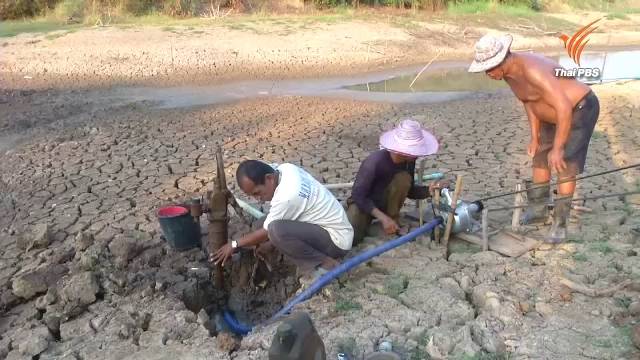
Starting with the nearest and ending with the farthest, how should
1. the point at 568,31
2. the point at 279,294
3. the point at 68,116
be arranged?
the point at 279,294 → the point at 68,116 → the point at 568,31

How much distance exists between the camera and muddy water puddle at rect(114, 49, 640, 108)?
9.67 m

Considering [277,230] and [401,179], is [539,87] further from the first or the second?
[277,230]

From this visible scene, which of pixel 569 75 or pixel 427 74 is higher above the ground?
pixel 569 75

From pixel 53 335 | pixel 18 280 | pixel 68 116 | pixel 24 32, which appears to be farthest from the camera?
pixel 24 32

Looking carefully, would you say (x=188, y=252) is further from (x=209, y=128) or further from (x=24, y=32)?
(x=24, y=32)

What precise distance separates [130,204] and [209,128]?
2.50 m

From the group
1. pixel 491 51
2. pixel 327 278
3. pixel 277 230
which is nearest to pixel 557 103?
pixel 491 51

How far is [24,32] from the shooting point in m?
13.5

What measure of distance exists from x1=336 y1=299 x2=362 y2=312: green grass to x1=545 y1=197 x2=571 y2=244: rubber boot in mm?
Result: 1492

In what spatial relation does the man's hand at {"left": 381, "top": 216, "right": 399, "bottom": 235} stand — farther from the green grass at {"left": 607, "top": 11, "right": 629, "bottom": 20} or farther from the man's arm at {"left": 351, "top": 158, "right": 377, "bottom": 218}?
the green grass at {"left": 607, "top": 11, "right": 629, "bottom": 20}

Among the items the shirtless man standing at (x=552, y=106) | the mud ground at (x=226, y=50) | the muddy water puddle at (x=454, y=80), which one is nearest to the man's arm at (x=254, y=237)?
the shirtless man standing at (x=552, y=106)

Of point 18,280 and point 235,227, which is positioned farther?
point 235,227

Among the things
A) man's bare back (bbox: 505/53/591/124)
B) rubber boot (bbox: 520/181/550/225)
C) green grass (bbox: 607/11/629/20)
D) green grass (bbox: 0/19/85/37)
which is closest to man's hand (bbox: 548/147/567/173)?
man's bare back (bbox: 505/53/591/124)

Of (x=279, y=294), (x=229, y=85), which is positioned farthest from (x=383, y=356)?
(x=229, y=85)
